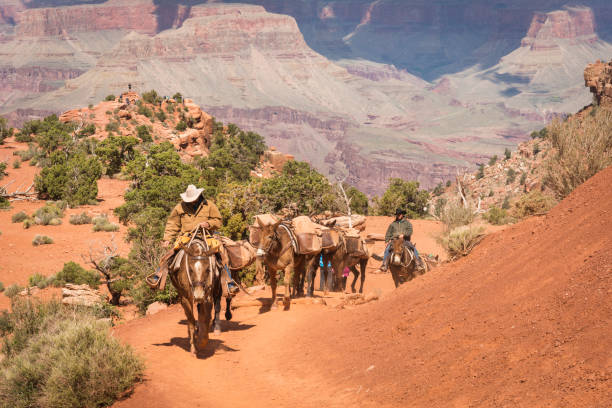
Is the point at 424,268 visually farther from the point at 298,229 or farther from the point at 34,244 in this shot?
the point at 34,244

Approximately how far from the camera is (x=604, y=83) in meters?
80.3

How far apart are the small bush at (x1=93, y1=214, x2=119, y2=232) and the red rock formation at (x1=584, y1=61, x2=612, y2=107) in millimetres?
59704

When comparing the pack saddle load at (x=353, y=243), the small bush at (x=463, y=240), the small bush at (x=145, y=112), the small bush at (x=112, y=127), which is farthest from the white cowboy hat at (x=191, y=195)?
the small bush at (x=145, y=112)

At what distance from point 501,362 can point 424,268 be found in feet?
33.6

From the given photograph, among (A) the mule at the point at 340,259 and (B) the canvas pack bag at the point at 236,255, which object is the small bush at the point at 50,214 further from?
(B) the canvas pack bag at the point at 236,255

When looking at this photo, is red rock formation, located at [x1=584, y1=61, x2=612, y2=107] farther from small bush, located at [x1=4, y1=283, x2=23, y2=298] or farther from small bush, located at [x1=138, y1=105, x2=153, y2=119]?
small bush, located at [x1=4, y1=283, x2=23, y2=298]

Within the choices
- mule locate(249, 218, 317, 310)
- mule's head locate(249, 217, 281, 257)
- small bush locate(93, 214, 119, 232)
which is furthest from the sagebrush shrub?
small bush locate(93, 214, 119, 232)

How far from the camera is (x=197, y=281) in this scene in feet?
37.8

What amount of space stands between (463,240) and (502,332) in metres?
7.64

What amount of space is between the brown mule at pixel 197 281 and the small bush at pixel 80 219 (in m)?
27.9

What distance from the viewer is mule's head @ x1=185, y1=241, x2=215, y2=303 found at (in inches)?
452

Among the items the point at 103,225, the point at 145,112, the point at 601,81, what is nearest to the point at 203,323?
the point at 103,225

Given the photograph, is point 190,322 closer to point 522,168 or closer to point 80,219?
point 80,219

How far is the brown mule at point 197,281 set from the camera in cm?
1155
